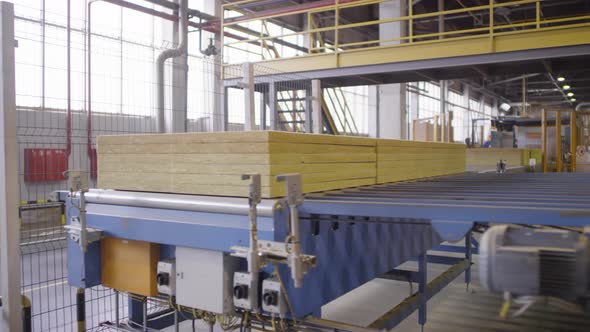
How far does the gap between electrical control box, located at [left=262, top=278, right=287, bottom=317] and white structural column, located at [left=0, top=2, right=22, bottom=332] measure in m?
2.59

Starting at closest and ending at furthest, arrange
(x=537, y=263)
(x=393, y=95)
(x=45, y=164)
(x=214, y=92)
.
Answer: (x=537, y=263) → (x=214, y=92) → (x=45, y=164) → (x=393, y=95)

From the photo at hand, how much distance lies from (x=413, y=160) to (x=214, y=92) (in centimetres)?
472

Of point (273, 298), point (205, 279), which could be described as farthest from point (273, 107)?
point (273, 298)

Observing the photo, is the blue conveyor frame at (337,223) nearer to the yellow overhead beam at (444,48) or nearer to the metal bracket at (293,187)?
the metal bracket at (293,187)

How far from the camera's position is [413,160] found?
14.3 feet

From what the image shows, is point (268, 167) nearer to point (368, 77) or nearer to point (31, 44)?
point (368, 77)

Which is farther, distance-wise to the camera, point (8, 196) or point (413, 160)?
point (413, 160)

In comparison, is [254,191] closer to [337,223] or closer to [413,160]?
[337,223]

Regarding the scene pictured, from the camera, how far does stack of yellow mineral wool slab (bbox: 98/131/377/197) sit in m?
2.66

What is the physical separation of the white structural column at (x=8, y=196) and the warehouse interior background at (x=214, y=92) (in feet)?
0.14

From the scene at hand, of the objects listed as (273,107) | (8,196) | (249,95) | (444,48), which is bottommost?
(8,196)

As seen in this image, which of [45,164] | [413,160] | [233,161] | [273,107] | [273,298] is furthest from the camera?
[273,107]

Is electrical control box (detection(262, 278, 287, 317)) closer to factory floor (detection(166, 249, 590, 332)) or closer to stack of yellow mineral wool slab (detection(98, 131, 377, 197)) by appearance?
stack of yellow mineral wool slab (detection(98, 131, 377, 197))

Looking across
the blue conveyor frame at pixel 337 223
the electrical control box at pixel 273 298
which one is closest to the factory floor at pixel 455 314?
the blue conveyor frame at pixel 337 223
